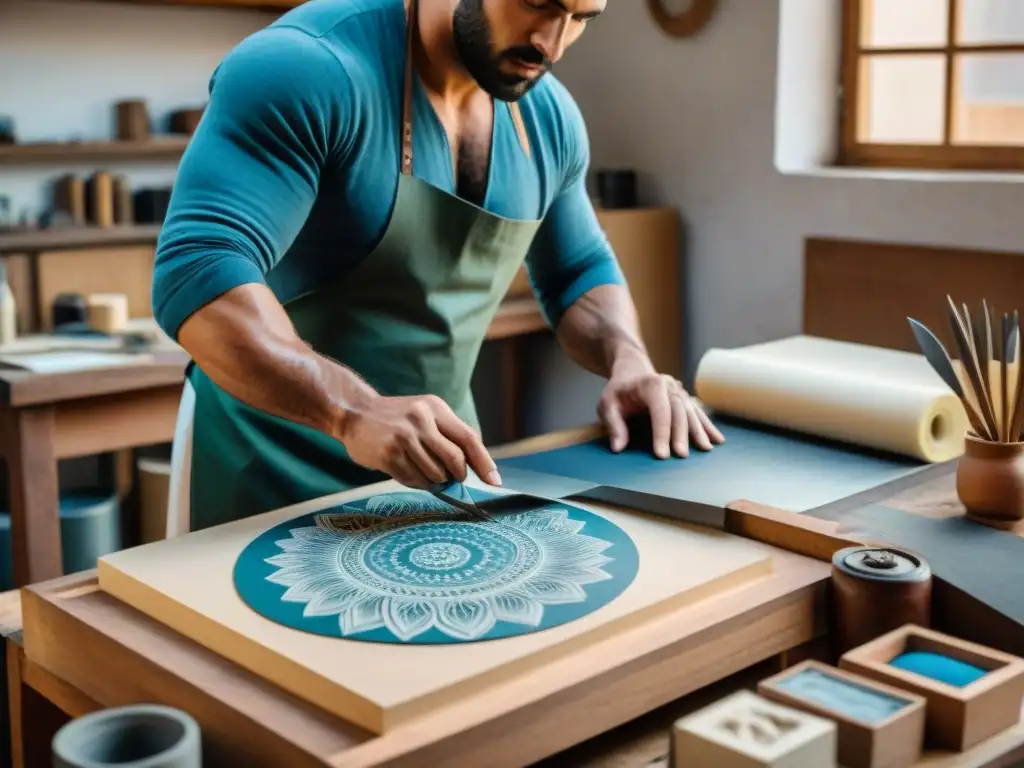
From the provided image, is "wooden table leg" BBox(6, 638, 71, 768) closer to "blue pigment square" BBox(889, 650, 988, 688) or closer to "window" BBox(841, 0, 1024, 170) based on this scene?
"blue pigment square" BBox(889, 650, 988, 688)

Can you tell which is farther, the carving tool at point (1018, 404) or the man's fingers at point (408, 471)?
the carving tool at point (1018, 404)

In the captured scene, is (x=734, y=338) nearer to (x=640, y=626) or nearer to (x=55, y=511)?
(x=55, y=511)

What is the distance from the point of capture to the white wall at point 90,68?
3.41 meters

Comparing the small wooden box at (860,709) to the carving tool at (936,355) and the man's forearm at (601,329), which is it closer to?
the carving tool at (936,355)

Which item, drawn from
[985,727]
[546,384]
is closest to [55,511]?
[546,384]

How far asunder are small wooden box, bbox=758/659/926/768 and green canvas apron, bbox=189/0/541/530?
78cm

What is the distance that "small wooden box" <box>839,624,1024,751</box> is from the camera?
2.90 feet

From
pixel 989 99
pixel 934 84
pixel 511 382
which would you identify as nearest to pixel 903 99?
pixel 934 84

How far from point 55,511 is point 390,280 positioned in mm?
1545

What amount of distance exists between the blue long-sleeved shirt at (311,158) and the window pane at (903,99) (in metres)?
1.87

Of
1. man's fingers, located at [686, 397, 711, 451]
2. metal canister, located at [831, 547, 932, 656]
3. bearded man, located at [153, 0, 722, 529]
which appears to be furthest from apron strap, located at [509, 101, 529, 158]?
metal canister, located at [831, 547, 932, 656]

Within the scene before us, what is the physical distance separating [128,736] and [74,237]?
2.87m

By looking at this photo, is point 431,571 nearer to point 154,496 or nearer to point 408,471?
point 408,471

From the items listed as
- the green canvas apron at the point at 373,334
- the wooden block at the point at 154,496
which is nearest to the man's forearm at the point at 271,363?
the green canvas apron at the point at 373,334
